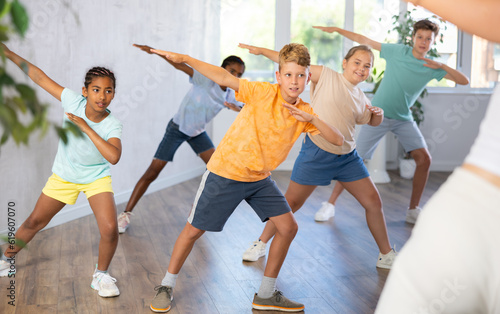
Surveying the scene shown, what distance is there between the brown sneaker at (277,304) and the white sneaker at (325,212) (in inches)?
64.8

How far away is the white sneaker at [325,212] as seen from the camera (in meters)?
4.25

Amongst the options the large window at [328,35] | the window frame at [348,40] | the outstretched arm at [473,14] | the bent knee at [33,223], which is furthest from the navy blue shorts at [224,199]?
the window frame at [348,40]

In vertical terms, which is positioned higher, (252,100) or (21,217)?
(252,100)

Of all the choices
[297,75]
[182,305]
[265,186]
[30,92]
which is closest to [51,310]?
[182,305]

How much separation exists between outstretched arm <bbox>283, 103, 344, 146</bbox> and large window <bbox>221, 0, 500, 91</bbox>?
160 inches

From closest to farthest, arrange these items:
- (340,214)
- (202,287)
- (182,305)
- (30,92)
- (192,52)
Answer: (30,92) < (182,305) < (202,287) < (340,214) < (192,52)

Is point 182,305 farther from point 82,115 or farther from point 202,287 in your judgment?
point 82,115

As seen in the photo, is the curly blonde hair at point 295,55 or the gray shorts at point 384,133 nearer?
the curly blonde hair at point 295,55

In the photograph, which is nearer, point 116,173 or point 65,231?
point 65,231

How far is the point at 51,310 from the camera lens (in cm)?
255

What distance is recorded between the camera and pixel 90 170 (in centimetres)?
273

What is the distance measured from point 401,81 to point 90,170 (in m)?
2.42

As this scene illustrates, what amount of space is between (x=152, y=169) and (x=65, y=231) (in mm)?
680

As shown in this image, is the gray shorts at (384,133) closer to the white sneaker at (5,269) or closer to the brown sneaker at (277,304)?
the brown sneaker at (277,304)
